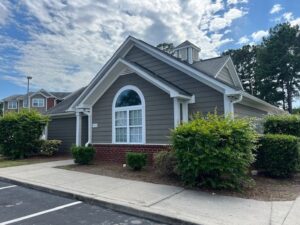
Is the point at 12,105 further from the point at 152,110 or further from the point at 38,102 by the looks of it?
the point at 152,110

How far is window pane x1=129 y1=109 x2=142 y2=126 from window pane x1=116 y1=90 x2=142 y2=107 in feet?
1.18

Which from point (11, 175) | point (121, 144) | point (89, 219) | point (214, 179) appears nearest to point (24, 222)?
point (89, 219)

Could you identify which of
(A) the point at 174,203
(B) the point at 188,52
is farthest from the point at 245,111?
(A) the point at 174,203

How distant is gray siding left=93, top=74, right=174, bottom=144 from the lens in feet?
35.5

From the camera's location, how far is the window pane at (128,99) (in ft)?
38.9

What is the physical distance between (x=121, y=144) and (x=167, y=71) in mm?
3903

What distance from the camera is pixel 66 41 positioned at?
1745cm

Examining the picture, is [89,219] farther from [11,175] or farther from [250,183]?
[11,175]

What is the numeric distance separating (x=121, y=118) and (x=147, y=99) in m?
1.74

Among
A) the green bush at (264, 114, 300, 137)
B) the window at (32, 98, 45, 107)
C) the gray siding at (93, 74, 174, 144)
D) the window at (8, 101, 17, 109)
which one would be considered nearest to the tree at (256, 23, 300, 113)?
the green bush at (264, 114, 300, 137)

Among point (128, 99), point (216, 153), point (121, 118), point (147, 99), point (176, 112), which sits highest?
point (128, 99)

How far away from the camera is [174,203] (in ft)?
19.3

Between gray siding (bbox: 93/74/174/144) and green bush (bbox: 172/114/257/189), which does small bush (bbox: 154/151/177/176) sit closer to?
green bush (bbox: 172/114/257/189)

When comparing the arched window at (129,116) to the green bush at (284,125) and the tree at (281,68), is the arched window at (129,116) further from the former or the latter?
the tree at (281,68)
